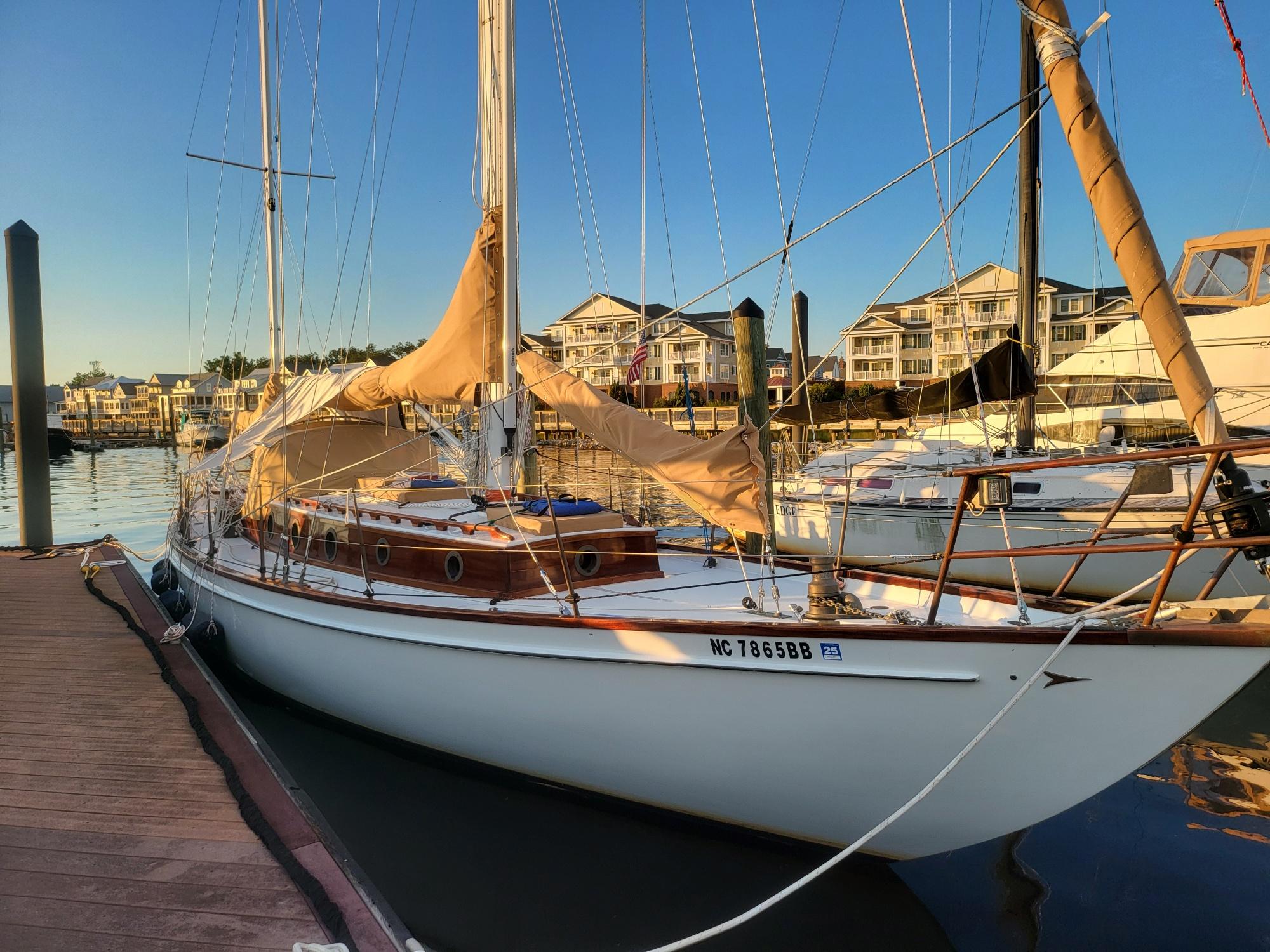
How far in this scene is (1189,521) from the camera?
344 cm

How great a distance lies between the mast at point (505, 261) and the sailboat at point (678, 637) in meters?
0.02

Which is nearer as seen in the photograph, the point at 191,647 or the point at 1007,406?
the point at 191,647

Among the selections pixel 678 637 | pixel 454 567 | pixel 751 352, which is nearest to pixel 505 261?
pixel 751 352

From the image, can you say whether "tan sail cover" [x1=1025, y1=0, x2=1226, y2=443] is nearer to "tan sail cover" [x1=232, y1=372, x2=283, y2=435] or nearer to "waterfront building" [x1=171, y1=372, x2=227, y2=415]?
"tan sail cover" [x1=232, y1=372, x2=283, y2=435]

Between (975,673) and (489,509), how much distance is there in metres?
Answer: 4.22

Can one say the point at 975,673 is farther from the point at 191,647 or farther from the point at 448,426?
the point at 191,647

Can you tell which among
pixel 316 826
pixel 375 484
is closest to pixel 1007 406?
pixel 375 484

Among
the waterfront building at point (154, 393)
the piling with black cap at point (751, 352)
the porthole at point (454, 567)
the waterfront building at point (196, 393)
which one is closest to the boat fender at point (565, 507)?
the porthole at point (454, 567)

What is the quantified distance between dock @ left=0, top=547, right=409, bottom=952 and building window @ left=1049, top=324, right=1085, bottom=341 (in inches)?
2351

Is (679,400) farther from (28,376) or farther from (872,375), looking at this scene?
(28,376)

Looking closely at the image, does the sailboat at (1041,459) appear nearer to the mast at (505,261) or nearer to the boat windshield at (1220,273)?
the boat windshield at (1220,273)

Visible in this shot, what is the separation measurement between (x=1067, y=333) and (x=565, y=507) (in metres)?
58.1

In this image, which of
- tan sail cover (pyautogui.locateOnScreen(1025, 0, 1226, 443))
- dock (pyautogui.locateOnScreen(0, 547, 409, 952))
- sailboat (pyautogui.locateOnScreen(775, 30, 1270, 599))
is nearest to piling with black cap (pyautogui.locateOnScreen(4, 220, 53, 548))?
dock (pyautogui.locateOnScreen(0, 547, 409, 952))

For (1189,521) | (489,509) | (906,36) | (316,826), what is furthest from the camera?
(489,509)
